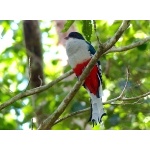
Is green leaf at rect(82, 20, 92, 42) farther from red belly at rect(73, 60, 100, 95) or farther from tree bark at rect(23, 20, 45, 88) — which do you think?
tree bark at rect(23, 20, 45, 88)

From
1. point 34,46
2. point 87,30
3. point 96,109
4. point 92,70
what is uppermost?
point 34,46

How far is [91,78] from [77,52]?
11 centimetres

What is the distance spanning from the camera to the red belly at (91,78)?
6.96 ft

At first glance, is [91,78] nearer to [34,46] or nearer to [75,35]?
[75,35]

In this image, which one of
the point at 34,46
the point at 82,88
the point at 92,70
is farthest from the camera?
the point at 34,46

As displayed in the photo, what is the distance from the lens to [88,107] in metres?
2.25

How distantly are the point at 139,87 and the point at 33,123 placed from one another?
0.45 m

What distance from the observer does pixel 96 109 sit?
2.14 meters

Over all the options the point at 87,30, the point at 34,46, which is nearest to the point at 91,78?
the point at 87,30

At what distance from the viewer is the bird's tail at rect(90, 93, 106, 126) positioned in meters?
2.14

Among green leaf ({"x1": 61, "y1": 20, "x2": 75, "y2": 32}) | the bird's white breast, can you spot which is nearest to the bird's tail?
the bird's white breast

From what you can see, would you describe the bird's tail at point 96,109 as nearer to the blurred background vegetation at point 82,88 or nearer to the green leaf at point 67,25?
the blurred background vegetation at point 82,88

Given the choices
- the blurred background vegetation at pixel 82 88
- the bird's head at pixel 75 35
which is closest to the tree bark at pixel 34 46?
the blurred background vegetation at pixel 82 88
